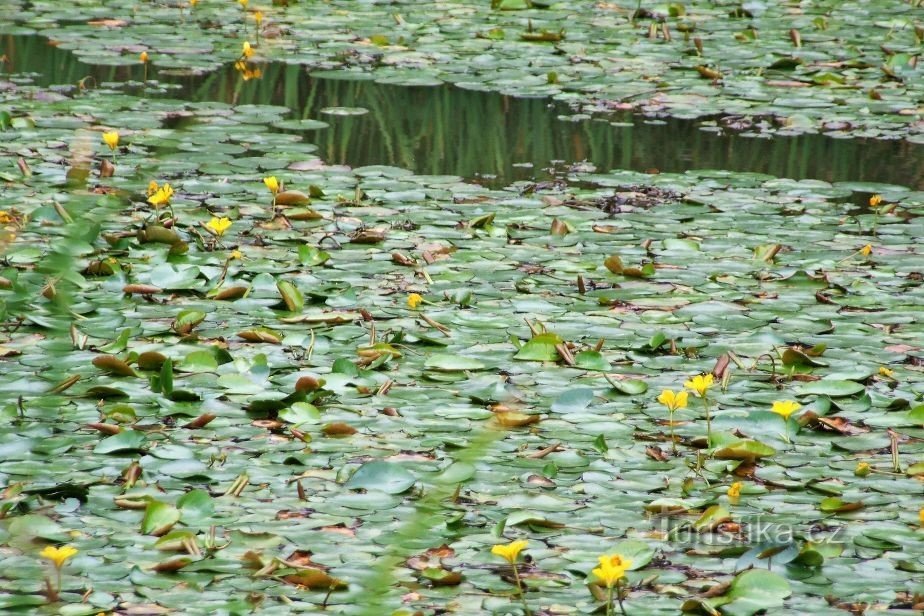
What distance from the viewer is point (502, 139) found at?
5398 millimetres

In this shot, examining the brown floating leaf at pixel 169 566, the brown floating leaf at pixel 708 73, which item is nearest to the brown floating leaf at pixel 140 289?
the brown floating leaf at pixel 169 566

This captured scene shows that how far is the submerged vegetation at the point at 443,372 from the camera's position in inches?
85.7

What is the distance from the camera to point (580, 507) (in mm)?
2457

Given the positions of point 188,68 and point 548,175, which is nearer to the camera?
point 548,175

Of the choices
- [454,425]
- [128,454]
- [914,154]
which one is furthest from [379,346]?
[914,154]

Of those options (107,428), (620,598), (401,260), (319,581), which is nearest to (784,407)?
(620,598)

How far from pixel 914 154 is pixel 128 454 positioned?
3729 millimetres

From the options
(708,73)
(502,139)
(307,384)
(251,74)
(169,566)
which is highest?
(708,73)

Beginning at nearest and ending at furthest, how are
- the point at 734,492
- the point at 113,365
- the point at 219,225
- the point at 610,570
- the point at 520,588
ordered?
1. the point at 610,570
2. the point at 520,588
3. the point at 734,492
4. the point at 113,365
5. the point at 219,225

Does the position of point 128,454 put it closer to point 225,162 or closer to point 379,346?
point 379,346

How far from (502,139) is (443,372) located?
2452 mm

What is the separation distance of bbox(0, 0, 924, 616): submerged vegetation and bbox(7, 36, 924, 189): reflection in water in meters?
0.07

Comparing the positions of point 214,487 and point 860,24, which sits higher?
point 860,24

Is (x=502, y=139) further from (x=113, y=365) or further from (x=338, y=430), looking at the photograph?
(x=338, y=430)
